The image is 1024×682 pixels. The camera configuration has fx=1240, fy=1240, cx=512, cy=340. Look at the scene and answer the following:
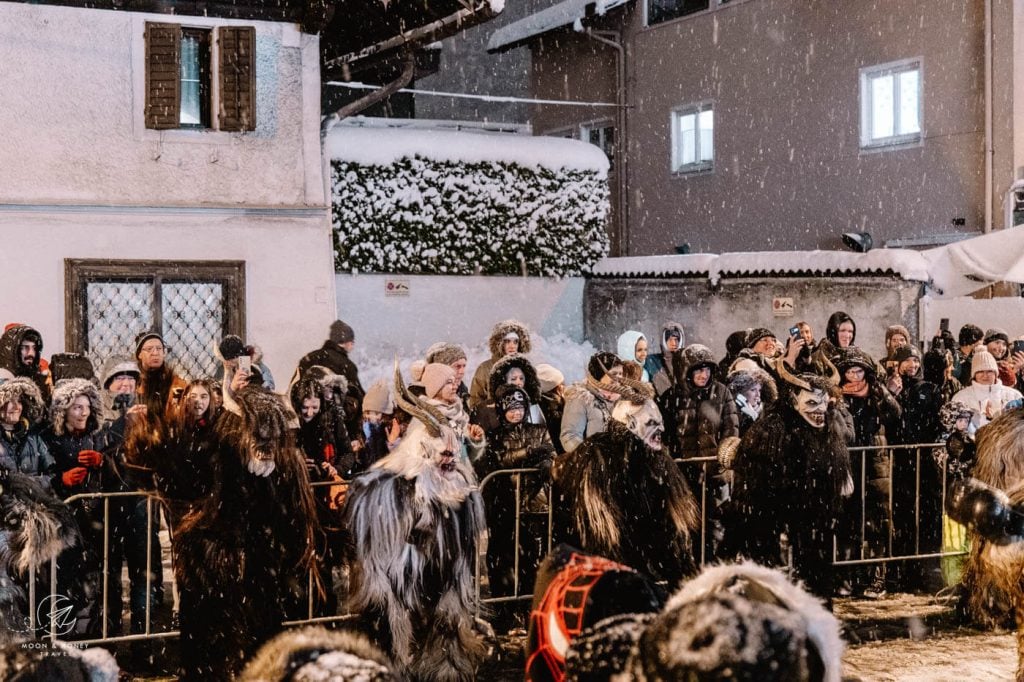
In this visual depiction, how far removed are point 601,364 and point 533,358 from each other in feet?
29.5

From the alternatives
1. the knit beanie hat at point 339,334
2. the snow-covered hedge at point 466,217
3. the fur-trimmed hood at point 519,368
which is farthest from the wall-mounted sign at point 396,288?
the fur-trimmed hood at point 519,368

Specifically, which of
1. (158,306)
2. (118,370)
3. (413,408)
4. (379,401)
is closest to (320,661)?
(413,408)

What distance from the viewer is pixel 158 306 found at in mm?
13500

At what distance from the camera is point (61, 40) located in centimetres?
1290

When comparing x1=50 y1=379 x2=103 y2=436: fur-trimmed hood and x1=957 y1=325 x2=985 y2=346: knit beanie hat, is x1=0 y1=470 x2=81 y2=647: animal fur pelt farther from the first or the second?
x1=957 y1=325 x2=985 y2=346: knit beanie hat

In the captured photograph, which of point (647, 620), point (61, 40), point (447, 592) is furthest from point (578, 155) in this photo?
point (647, 620)

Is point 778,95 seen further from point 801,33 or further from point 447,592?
point 447,592

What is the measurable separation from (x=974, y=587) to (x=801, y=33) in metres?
15.1

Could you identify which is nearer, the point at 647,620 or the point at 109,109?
the point at 647,620

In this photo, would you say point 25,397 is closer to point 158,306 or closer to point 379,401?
point 379,401

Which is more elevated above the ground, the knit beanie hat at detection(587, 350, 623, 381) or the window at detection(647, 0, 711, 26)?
the window at detection(647, 0, 711, 26)

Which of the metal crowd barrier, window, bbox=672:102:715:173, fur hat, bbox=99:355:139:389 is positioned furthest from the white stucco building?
window, bbox=672:102:715:173

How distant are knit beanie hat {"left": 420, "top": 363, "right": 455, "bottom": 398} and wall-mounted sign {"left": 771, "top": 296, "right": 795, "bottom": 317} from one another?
1232cm

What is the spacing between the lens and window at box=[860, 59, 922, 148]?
61.9 ft
